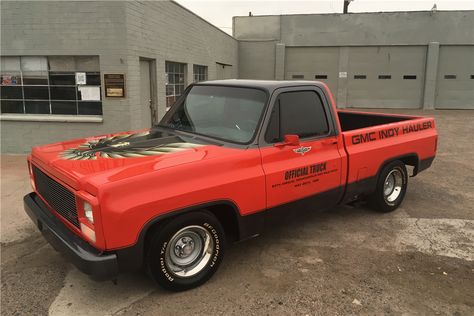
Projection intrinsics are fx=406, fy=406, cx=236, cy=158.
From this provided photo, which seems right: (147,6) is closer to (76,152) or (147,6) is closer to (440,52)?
(76,152)

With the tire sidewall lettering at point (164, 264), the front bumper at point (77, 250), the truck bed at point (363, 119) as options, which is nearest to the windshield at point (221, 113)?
the tire sidewall lettering at point (164, 264)

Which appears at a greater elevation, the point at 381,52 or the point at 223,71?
the point at 381,52

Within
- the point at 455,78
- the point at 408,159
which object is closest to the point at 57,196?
the point at 408,159

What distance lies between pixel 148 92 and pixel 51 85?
7.63 feet

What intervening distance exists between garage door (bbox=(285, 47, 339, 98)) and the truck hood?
1949cm

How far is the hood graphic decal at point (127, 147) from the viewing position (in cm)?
368

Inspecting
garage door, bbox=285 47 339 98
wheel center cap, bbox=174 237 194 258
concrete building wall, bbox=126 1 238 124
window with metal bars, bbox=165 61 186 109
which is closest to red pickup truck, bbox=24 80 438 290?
wheel center cap, bbox=174 237 194 258

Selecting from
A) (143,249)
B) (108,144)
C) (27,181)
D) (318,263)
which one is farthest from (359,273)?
(27,181)

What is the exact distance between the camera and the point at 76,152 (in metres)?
3.92

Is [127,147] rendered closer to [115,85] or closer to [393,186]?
[393,186]

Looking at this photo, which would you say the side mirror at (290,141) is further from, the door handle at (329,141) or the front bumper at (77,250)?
the front bumper at (77,250)

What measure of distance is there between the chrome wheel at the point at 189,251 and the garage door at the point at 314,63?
66.7 ft

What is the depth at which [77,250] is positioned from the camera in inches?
122

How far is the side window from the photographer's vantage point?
402cm
